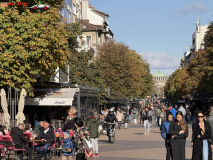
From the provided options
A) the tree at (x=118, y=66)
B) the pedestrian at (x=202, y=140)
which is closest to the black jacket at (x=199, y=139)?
the pedestrian at (x=202, y=140)

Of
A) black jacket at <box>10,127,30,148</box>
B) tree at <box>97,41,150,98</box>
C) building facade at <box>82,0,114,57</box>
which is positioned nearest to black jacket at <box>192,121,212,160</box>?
black jacket at <box>10,127,30,148</box>

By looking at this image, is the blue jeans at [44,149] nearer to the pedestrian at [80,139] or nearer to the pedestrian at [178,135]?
the pedestrian at [80,139]

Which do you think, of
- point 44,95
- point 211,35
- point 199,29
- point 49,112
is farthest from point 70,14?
point 199,29

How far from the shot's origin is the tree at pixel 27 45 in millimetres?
17969

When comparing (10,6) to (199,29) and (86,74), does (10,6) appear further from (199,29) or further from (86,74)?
(199,29)

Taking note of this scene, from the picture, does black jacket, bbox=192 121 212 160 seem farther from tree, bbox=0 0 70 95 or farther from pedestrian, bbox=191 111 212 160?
tree, bbox=0 0 70 95

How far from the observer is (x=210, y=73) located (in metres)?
42.2

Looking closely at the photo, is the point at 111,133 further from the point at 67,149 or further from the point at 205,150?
the point at 67,149

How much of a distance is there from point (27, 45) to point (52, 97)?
352cm

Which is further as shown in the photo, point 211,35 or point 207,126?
point 211,35

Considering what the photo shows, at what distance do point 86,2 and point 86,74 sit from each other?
3776cm

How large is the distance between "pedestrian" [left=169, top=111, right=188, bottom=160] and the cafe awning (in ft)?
31.1

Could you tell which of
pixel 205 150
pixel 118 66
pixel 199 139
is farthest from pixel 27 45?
pixel 118 66

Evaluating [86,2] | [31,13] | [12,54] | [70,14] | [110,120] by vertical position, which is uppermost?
[86,2]
